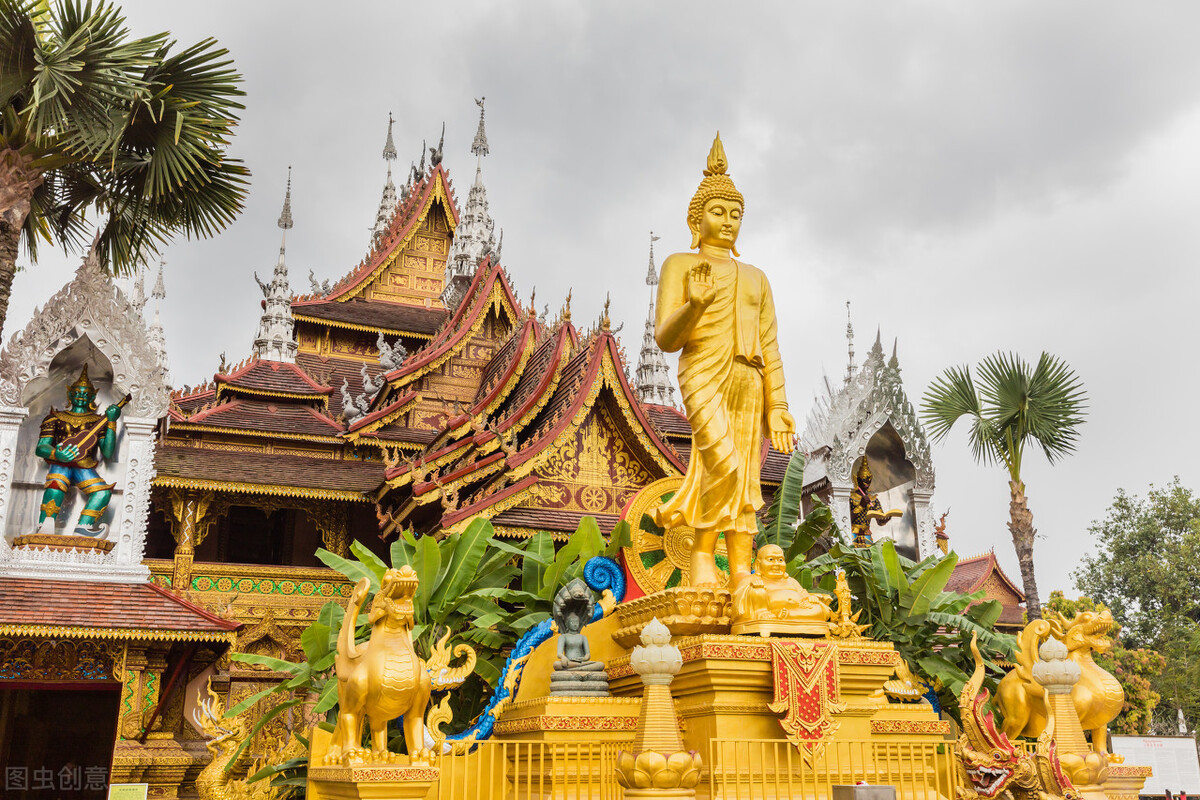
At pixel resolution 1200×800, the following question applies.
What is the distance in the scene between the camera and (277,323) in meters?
18.8

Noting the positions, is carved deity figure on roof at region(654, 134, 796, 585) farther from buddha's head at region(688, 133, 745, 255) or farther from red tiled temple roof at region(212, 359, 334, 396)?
red tiled temple roof at region(212, 359, 334, 396)

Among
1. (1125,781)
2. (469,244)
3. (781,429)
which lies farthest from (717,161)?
(469,244)

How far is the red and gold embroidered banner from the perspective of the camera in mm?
5461

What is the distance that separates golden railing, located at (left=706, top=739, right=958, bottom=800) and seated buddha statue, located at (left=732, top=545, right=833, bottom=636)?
25.8 inches

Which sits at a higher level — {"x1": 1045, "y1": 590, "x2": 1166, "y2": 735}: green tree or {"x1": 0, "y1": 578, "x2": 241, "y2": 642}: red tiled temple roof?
{"x1": 0, "y1": 578, "x2": 241, "y2": 642}: red tiled temple roof

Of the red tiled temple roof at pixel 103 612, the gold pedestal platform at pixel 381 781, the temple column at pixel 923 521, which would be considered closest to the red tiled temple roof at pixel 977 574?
the temple column at pixel 923 521

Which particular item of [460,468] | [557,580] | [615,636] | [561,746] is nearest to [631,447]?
[460,468]

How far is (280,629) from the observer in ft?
46.7

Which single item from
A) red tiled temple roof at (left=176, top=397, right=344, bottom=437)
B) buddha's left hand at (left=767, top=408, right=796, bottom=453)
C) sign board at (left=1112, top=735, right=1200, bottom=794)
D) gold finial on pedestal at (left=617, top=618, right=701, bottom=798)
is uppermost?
red tiled temple roof at (left=176, top=397, right=344, bottom=437)

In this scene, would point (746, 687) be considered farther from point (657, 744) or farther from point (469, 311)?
point (469, 311)

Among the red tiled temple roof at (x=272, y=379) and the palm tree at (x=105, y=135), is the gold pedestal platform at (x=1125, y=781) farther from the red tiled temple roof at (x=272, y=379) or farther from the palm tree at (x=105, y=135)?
the red tiled temple roof at (x=272, y=379)

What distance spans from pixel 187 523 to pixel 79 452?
90.3 inches

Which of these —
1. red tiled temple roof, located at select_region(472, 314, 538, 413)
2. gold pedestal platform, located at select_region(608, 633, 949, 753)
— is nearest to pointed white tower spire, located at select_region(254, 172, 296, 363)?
red tiled temple roof, located at select_region(472, 314, 538, 413)

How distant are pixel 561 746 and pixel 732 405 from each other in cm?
236
